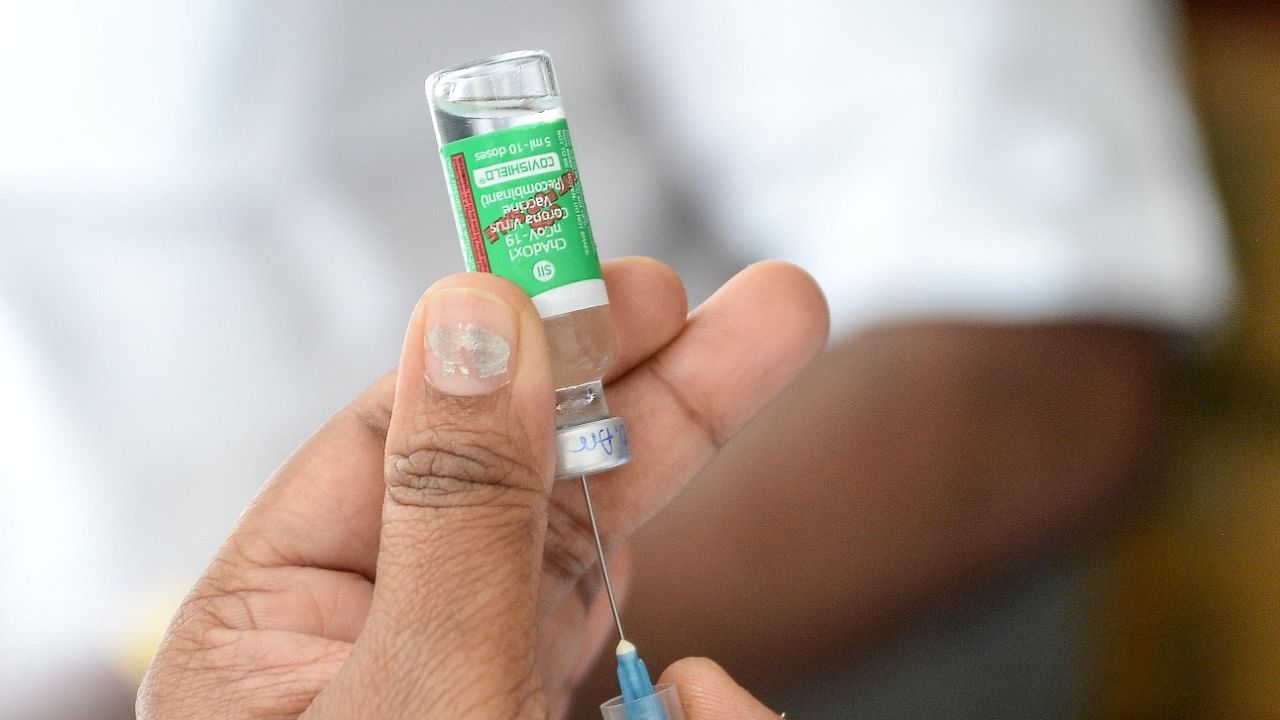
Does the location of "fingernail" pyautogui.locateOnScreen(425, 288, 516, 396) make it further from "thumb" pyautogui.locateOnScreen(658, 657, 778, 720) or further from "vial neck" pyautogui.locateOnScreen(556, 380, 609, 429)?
"thumb" pyautogui.locateOnScreen(658, 657, 778, 720)

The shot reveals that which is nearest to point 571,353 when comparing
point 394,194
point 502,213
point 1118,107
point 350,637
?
point 502,213

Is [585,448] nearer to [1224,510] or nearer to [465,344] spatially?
[465,344]

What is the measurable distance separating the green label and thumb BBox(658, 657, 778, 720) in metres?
0.43

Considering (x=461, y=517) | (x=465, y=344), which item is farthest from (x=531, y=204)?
(x=461, y=517)

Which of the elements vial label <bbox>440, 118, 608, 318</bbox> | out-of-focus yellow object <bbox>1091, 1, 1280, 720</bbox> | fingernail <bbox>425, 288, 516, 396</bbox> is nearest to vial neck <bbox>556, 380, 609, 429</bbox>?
vial label <bbox>440, 118, 608, 318</bbox>

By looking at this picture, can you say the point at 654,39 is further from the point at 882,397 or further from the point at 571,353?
the point at 571,353

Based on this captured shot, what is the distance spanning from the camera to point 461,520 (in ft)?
3.30

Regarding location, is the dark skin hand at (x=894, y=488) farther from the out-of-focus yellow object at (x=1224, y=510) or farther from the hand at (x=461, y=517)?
the hand at (x=461, y=517)

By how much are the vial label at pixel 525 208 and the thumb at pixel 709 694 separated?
1.38ft

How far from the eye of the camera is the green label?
1.13 meters

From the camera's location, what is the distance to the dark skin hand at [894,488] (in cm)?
209

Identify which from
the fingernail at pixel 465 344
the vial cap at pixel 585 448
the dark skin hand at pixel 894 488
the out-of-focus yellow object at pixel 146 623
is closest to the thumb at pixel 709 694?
the vial cap at pixel 585 448

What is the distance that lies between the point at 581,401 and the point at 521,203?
0.91ft

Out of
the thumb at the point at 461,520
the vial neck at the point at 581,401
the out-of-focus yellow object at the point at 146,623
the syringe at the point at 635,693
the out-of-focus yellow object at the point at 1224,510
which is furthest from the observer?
the out-of-focus yellow object at the point at 146,623
